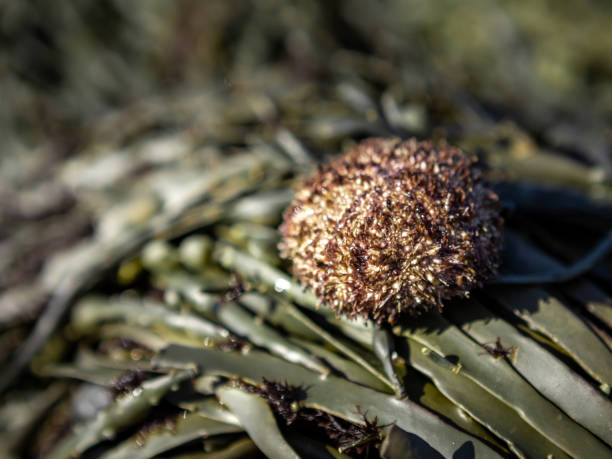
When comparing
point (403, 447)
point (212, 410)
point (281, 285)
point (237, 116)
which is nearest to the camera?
point (403, 447)

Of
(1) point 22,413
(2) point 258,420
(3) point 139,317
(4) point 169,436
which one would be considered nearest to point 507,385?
(2) point 258,420

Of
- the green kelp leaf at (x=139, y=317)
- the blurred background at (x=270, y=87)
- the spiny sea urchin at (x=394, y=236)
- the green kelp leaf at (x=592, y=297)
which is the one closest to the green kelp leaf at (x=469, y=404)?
the spiny sea urchin at (x=394, y=236)

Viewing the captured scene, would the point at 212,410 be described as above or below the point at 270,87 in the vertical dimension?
below

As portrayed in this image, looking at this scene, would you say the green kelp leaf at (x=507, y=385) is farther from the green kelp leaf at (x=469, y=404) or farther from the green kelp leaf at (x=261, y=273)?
the green kelp leaf at (x=261, y=273)

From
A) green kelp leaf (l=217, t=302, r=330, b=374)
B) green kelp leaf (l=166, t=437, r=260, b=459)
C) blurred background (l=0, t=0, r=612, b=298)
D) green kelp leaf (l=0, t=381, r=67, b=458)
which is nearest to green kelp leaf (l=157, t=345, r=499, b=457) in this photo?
green kelp leaf (l=217, t=302, r=330, b=374)

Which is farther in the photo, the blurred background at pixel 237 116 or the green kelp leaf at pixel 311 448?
the blurred background at pixel 237 116

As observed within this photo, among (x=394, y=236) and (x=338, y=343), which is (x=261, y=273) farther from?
(x=394, y=236)
